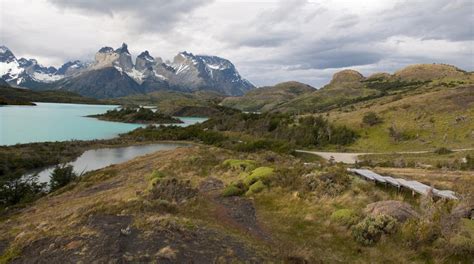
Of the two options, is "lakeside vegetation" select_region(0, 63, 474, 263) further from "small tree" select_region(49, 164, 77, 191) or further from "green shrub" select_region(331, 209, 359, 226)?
"small tree" select_region(49, 164, 77, 191)

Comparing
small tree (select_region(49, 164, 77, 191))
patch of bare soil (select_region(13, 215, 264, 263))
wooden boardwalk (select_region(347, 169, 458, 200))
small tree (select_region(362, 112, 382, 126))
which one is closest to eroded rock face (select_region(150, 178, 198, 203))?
patch of bare soil (select_region(13, 215, 264, 263))

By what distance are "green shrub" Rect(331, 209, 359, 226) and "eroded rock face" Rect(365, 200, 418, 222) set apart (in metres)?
0.72

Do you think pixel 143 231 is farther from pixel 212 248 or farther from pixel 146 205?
pixel 146 205

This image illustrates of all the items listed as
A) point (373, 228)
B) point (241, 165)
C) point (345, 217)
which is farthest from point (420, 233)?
point (241, 165)

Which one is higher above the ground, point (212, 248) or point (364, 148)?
point (212, 248)

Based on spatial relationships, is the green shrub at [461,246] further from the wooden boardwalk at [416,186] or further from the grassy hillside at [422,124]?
the grassy hillside at [422,124]

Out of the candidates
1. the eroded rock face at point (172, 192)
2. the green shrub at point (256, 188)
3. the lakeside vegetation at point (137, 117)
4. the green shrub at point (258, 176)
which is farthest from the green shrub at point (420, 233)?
the lakeside vegetation at point (137, 117)

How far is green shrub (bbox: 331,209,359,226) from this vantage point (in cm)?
1442

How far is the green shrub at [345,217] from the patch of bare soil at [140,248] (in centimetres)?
489

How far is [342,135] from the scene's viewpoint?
3167 inches

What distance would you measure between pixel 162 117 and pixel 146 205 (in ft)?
534

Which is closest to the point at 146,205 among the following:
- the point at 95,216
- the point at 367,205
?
the point at 95,216

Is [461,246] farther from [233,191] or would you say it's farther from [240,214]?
→ [233,191]

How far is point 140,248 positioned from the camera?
11.0 m
